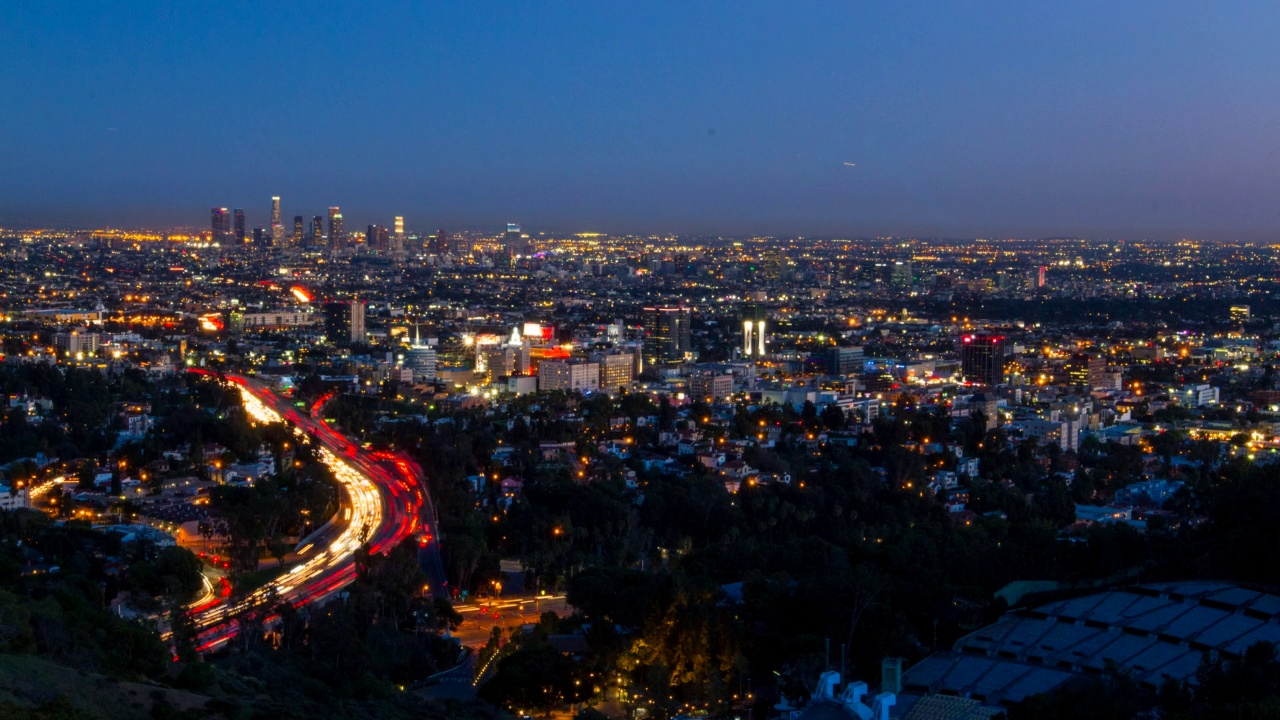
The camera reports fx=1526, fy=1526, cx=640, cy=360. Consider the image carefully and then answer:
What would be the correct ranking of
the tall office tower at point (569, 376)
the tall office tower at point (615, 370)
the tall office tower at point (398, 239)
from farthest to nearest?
the tall office tower at point (398, 239)
the tall office tower at point (615, 370)
the tall office tower at point (569, 376)

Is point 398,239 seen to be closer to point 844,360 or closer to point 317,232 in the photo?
point 317,232

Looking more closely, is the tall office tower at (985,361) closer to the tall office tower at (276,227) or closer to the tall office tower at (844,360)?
the tall office tower at (844,360)

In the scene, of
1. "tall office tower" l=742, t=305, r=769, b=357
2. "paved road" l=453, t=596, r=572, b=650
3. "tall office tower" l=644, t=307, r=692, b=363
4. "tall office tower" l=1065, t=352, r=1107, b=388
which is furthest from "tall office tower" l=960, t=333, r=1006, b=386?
"paved road" l=453, t=596, r=572, b=650

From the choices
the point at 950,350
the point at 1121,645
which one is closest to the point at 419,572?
the point at 1121,645

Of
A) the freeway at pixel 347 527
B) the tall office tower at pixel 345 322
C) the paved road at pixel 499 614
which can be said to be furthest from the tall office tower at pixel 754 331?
the paved road at pixel 499 614

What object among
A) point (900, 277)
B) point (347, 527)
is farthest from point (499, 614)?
point (900, 277)

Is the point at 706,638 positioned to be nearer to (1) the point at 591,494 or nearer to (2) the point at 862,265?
(1) the point at 591,494
